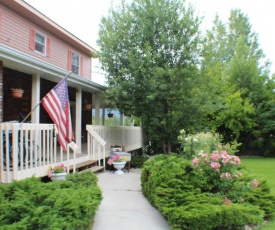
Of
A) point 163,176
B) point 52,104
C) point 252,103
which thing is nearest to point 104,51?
point 52,104

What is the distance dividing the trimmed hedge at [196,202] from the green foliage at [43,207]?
108cm

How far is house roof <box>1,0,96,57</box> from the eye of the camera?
31.5ft

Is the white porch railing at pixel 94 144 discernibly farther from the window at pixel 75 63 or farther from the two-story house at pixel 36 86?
the window at pixel 75 63

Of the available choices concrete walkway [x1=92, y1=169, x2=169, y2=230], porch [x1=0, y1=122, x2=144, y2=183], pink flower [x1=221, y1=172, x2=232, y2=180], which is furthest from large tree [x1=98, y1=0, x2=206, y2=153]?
pink flower [x1=221, y1=172, x2=232, y2=180]

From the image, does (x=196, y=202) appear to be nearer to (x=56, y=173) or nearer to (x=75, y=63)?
(x=56, y=173)

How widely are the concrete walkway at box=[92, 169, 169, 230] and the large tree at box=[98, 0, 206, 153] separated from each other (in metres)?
3.74

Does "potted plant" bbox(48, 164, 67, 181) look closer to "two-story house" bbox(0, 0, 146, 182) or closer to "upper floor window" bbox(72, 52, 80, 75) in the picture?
"two-story house" bbox(0, 0, 146, 182)

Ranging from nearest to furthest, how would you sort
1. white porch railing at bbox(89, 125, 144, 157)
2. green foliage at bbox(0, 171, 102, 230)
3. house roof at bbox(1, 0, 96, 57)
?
→ green foliage at bbox(0, 171, 102, 230) < white porch railing at bbox(89, 125, 144, 157) < house roof at bbox(1, 0, 96, 57)

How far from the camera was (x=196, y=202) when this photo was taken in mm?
3803

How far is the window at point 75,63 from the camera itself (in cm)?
1314

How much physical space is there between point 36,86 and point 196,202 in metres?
4.74

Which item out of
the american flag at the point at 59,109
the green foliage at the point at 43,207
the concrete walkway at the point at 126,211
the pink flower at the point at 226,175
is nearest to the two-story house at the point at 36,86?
the american flag at the point at 59,109

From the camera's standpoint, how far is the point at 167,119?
9.70m

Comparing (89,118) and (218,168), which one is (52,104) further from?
(89,118)
